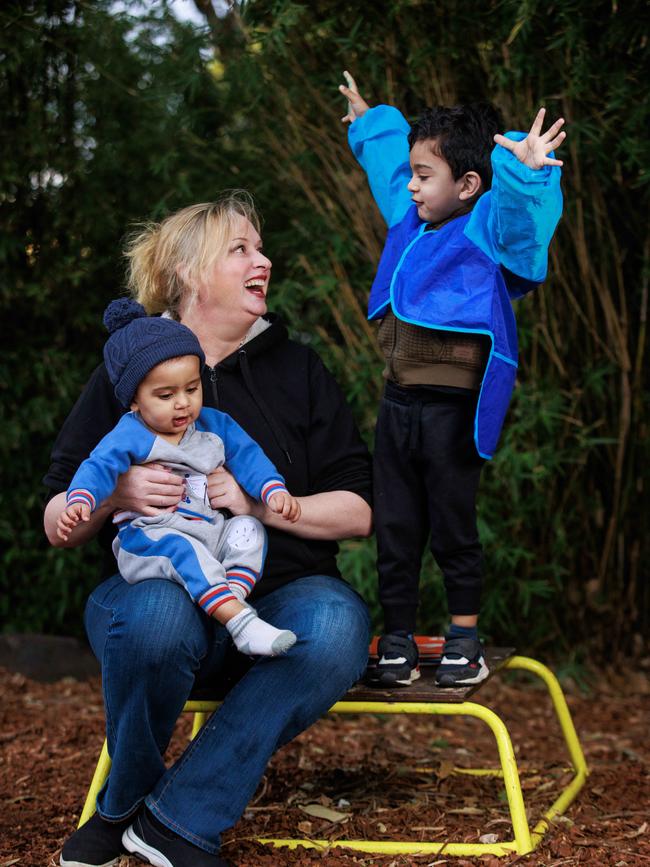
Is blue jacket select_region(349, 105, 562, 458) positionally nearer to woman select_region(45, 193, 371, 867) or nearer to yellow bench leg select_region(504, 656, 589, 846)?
woman select_region(45, 193, 371, 867)

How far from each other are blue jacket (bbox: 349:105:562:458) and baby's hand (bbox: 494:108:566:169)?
0.07ft

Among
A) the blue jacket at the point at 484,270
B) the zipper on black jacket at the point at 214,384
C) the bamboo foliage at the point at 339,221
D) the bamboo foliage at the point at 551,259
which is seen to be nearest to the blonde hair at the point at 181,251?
the zipper on black jacket at the point at 214,384

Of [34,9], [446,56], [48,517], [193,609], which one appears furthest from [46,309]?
[193,609]

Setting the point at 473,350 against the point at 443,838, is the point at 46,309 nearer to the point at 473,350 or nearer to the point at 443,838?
the point at 473,350

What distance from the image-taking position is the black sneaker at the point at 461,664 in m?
2.38

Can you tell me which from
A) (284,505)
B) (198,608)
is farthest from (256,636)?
(284,505)

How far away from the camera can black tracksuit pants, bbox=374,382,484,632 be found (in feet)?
8.18

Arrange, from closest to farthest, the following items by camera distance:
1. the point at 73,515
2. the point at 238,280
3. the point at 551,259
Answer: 1. the point at 73,515
2. the point at 238,280
3. the point at 551,259

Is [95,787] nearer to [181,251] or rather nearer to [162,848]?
[162,848]

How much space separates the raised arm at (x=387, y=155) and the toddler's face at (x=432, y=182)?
0.15 meters

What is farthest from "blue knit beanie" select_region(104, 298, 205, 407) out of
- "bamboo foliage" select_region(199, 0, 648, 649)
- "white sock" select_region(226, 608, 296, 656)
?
"bamboo foliage" select_region(199, 0, 648, 649)

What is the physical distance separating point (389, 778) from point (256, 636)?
1.05 metres

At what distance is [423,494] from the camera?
2.58 m

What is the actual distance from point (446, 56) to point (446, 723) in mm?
2270
